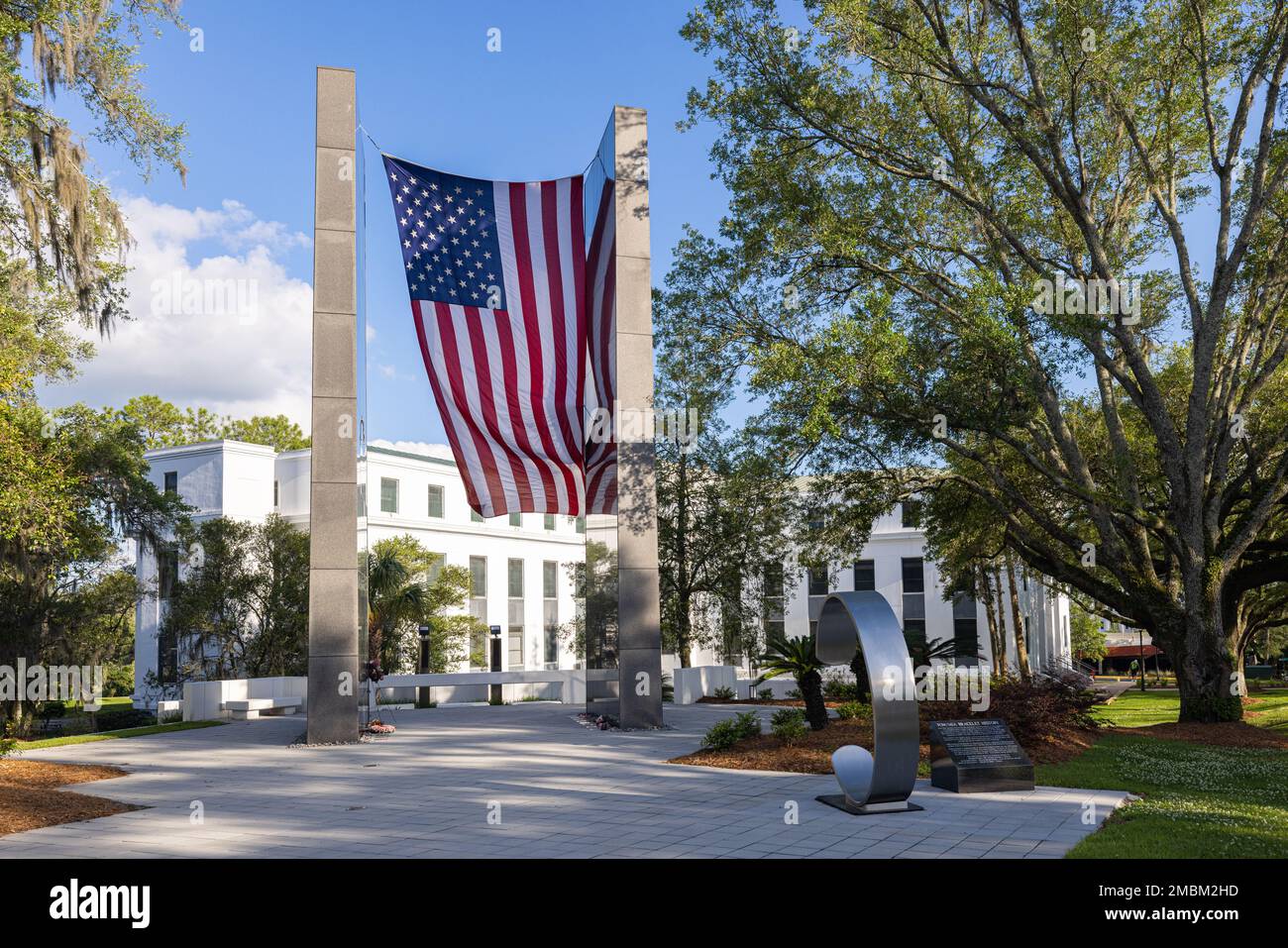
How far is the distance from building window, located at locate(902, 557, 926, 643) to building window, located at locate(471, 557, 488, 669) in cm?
2855

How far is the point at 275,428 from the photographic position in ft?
249

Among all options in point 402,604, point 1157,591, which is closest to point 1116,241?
point 1157,591

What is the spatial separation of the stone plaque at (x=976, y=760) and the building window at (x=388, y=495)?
47.6 metres

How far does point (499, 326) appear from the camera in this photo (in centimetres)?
2084

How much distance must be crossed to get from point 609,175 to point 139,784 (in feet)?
49.1

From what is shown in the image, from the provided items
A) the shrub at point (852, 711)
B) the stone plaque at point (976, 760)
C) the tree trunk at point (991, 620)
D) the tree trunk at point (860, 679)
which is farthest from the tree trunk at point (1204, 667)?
the tree trunk at point (991, 620)

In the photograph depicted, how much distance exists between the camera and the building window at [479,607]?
57.4 m

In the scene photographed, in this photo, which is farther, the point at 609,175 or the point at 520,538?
the point at 520,538

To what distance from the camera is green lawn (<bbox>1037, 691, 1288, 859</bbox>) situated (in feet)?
31.7

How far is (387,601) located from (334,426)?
2536cm

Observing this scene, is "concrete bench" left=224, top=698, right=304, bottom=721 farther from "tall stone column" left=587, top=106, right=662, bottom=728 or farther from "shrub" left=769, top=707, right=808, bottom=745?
"shrub" left=769, top=707, right=808, bottom=745

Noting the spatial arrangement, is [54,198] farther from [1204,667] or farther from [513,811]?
[1204,667]

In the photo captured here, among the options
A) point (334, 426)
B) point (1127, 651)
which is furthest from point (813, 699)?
point (1127, 651)

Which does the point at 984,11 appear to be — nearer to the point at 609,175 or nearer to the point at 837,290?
the point at 837,290
